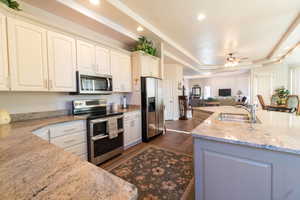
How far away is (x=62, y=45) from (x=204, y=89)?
11.9m

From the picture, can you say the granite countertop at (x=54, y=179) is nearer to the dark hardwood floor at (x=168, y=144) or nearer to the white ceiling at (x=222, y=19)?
the dark hardwood floor at (x=168, y=144)

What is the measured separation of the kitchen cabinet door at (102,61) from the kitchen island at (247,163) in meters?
2.36

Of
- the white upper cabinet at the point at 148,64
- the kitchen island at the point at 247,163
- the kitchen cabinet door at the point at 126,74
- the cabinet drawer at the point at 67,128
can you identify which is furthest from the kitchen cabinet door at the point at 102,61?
the kitchen island at the point at 247,163

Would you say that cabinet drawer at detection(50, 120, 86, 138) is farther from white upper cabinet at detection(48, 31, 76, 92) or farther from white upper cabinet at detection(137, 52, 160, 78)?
white upper cabinet at detection(137, 52, 160, 78)

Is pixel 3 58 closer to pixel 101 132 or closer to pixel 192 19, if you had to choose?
pixel 101 132

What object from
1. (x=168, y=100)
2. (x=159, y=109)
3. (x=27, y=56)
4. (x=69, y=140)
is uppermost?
(x=27, y=56)

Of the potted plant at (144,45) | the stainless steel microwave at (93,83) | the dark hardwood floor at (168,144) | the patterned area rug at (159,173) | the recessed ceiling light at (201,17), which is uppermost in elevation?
the recessed ceiling light at (201,17)

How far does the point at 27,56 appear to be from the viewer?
1809 millimetres

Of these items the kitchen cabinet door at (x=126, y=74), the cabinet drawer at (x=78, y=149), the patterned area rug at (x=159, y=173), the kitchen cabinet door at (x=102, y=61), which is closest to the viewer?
the patterned area rug at (x=159, y=173)

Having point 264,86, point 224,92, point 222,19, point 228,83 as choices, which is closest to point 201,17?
point 222,19

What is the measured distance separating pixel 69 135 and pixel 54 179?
1686 millimetres

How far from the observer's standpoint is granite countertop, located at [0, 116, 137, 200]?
46 centimetres

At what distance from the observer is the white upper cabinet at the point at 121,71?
10.1ft

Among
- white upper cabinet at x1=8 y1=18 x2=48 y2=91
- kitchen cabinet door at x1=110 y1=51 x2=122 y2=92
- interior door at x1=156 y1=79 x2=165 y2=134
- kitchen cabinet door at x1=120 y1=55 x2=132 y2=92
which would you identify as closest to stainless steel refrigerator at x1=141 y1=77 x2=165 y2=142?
interior door at x1=156 y1=79 x2=165 y2=134
